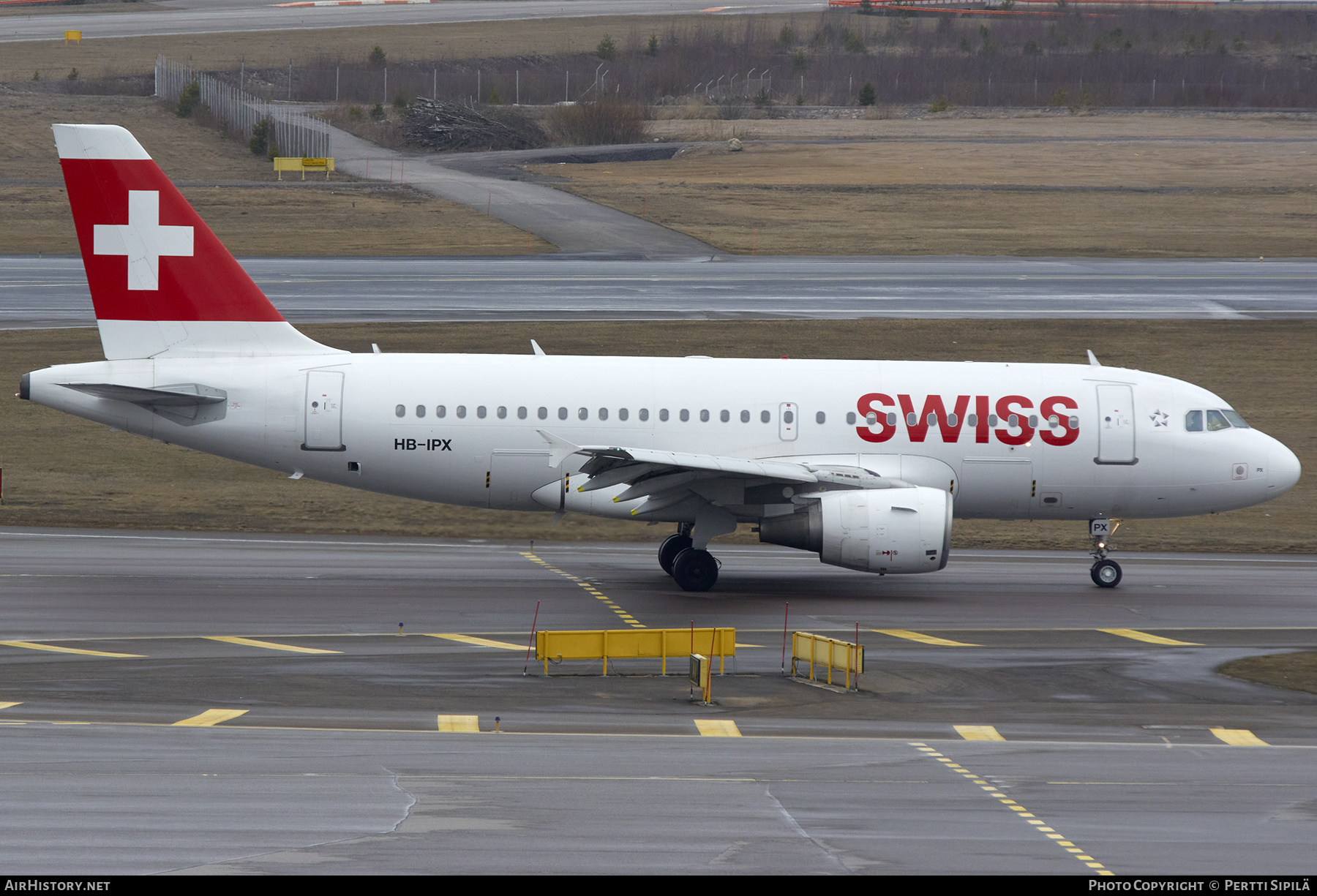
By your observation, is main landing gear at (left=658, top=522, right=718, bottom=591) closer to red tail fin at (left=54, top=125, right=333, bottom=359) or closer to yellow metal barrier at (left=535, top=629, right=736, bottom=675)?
yellow metal barrier at (left=535, top=629, right=736, bottom=675)

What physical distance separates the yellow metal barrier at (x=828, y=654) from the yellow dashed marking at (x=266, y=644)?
23.7 feet

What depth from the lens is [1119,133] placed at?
354 ft

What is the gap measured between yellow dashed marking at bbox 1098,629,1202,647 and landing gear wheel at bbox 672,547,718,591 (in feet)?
23.8

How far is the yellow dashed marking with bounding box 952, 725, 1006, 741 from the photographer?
19156 mm

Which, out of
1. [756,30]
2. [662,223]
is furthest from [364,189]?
[756,30]

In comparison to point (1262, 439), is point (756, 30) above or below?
above

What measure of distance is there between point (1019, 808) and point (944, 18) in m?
151

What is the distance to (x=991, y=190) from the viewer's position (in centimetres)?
8406

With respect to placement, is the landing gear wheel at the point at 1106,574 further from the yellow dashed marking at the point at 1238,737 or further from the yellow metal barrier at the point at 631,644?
the yellow metal barrier at the point at 631,644

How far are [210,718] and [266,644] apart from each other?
445 centimetres

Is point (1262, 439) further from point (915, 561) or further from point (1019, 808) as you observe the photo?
point (1019, 808)

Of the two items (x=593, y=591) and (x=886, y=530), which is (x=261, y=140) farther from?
(x=886, y=530)

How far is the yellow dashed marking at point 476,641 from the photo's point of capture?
77.7ft

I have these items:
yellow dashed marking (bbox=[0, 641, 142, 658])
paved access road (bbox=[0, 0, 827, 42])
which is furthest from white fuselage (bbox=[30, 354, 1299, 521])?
paved access road (bbox=[0, 0, 827, 42])
